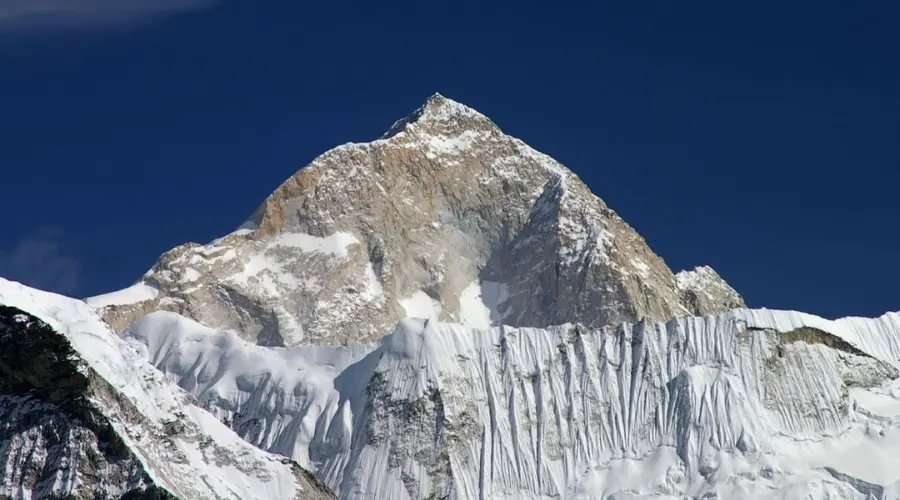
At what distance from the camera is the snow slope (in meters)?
167

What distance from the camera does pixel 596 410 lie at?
175 meters

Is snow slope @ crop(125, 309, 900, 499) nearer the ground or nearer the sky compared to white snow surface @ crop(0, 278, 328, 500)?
nearer the sky

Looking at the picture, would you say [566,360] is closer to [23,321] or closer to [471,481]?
[471,481]

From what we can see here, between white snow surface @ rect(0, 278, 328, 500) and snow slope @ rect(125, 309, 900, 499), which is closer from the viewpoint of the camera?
white snow surface @ rect(0, 278, 328, 500)

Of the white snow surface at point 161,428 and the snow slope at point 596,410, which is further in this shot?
the snow slope at point 596,410

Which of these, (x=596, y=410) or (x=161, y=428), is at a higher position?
(x=596, y=410)

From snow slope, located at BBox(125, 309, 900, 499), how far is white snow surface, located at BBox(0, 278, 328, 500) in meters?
25.3

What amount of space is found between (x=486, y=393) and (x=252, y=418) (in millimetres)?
15287

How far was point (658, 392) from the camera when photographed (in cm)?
17500

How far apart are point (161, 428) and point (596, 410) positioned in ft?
140

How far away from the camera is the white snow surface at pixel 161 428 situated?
13500 centimetres

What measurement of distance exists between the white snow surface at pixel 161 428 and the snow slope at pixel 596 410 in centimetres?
2530

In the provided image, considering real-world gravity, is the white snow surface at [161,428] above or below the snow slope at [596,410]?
below

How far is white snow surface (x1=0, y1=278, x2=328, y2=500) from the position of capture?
443 ft
